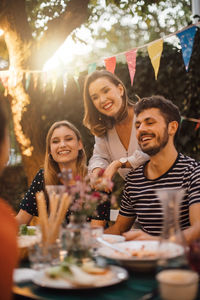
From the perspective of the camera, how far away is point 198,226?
6.23 feet

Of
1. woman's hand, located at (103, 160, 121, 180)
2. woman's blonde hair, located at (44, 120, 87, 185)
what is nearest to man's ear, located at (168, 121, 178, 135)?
woman's hand, located at (103, 160, 121, 180)

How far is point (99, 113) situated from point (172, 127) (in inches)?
33.9

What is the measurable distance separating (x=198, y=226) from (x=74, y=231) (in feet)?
2.39

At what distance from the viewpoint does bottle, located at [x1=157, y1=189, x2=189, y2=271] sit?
3.86ft

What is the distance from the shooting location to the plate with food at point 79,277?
1232mm

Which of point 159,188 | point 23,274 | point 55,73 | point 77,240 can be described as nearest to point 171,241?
point 77,240

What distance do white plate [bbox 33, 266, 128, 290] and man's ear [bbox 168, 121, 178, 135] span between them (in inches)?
45.7

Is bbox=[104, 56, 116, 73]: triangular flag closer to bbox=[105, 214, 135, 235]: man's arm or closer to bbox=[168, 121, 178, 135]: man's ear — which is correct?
bbox=[168, 121, 178, 135]: man's ear

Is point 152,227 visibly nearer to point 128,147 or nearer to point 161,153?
point 161,153

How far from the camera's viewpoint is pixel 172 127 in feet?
7.70

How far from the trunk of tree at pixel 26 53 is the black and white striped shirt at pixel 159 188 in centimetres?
250

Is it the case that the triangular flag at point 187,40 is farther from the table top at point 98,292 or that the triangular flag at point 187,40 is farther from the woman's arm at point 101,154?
the table top at point 98,292

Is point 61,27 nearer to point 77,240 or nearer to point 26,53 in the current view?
point 26,53

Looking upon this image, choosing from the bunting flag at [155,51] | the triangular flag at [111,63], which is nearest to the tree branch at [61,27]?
the triangular flag at [111,63]
